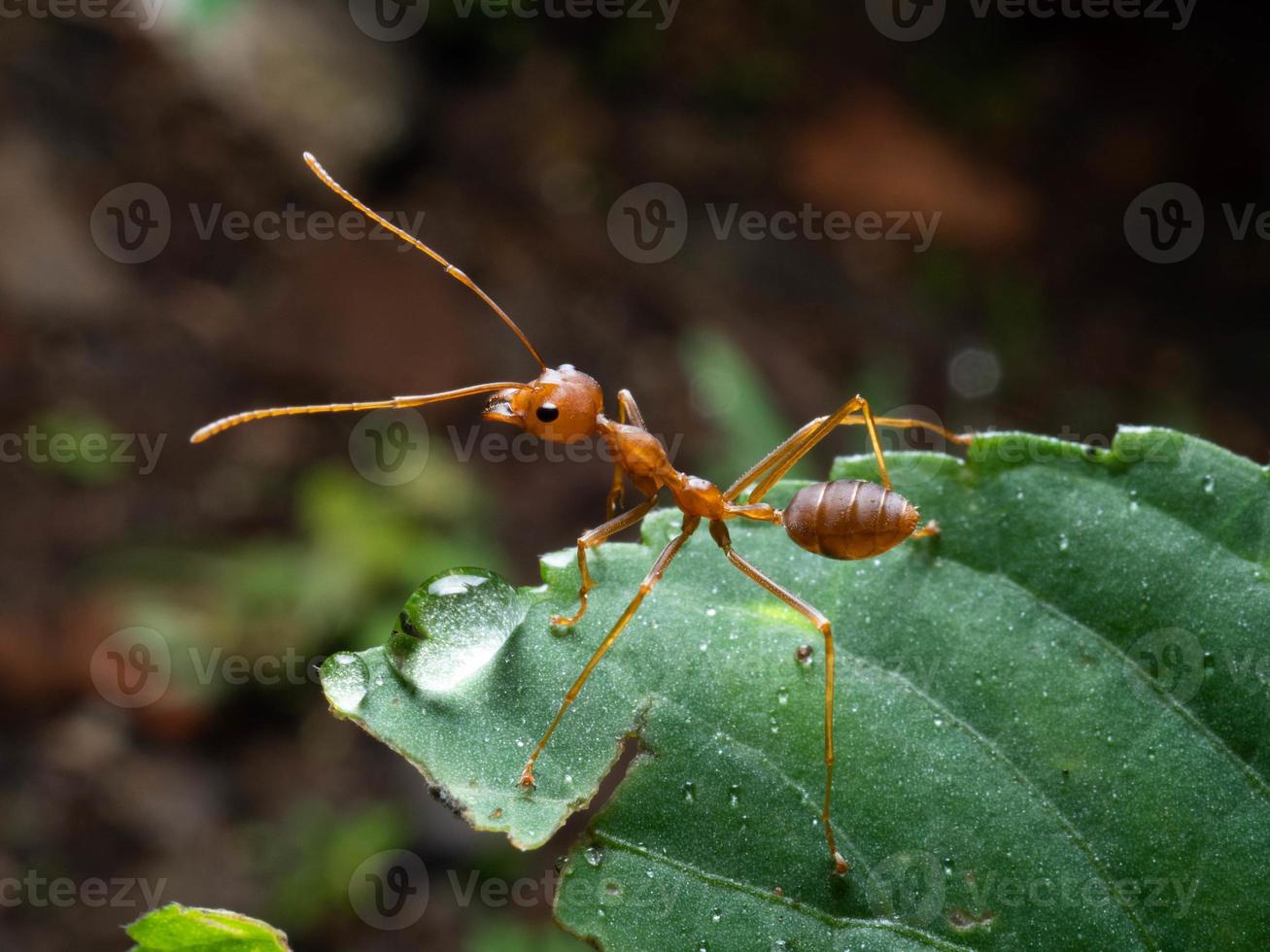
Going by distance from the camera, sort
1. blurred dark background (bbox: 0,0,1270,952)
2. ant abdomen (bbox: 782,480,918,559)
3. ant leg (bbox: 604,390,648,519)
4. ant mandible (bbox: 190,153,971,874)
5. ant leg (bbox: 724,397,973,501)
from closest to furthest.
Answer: ant mandible (bbox: 190,153,971,874) → ant abdomen (bbox: 782,480,918,559) → ant leg (bbox: 724,397,973,501) → ant leg (bbox: 604,390,648,519) → blurred dark background (bbox: 0,0,1270,952)

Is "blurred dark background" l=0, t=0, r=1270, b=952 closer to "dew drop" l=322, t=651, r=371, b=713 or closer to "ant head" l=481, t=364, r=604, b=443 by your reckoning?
"ant head" l=481, t=364, r=604, b=443

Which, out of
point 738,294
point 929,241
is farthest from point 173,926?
point 929,241

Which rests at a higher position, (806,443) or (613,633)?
(806,443)

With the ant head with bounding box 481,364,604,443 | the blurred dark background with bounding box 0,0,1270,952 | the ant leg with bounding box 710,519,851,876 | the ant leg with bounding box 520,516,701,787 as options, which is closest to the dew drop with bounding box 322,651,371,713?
the ant leg with bounding box 520,516,701,787

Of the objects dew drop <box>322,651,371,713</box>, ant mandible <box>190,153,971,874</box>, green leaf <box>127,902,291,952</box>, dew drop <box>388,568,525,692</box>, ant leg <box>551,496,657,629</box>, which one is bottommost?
green leaf <box>127,902,291,952</box>

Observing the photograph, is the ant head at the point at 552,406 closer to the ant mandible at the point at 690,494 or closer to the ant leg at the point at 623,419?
the ant mandible at the point at 690,494

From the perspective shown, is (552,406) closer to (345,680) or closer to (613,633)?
(613,633)

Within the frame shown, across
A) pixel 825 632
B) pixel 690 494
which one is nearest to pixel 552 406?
pixel 690 494

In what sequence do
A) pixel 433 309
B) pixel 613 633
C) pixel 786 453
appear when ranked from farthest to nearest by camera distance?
pixel 433 309, pixel 786 453, pixel 613 633
